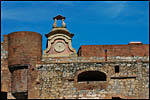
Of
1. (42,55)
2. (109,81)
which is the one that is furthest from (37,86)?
(109,81)

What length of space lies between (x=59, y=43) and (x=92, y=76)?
328 cm

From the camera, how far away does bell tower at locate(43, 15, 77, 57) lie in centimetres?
2592

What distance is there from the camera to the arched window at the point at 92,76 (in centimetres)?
2562

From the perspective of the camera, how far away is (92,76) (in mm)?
26906

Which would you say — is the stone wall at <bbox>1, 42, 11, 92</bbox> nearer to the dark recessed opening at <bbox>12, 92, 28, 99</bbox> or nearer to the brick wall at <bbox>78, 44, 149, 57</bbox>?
the dark recessed opening at <bbox>12, 92, 28, 99</bbox>

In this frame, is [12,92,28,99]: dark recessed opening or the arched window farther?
the arched window

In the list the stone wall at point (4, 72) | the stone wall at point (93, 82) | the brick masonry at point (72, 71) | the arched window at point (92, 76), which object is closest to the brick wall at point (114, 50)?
the brick masonry at point (72, 71)

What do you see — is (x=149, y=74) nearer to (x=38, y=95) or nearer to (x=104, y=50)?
(x=104, y=50)

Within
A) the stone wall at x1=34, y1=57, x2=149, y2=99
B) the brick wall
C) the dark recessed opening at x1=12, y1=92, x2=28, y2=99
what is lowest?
the dark recessed opening at x1=12, y1=92, x2=28, y2=99

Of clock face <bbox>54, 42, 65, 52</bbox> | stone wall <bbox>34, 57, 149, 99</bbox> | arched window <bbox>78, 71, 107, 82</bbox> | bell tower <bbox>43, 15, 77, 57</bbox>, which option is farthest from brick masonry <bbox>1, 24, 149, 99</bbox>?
clock face <bbox>54, 42, 65, 52</bbox>

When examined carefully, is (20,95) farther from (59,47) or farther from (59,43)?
(59,43)

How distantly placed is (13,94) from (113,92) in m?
6.35

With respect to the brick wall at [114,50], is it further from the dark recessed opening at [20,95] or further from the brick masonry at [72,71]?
the dark recessed opening at [20,95]

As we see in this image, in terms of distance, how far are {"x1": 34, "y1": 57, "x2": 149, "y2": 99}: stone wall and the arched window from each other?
24.1 inches
